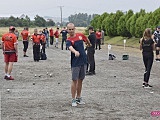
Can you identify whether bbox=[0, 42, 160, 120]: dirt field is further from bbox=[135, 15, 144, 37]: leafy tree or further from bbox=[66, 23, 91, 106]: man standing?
bbox=[135, 15, 144, 37]: leafy tree

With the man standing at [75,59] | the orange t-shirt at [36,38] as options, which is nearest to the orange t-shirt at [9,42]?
the man standing at [75,59]

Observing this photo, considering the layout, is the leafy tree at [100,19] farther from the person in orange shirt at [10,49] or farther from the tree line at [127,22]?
the person in orange shirt at [10,49]

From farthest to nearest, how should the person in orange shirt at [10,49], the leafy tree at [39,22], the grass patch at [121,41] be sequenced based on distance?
the leafy tree at [39,22] < the grass patch at [121,41] < the person in orange shirt at [10,49]

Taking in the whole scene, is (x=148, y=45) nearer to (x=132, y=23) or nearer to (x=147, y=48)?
(x=147, y=48)

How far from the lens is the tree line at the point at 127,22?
4193 cm

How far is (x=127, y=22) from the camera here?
49188 millimetres

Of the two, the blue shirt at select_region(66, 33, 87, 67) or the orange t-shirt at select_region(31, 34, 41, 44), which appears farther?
the orange t-shirt at select_region(31, 34, 41, 44)

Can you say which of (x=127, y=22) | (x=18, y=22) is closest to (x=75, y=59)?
(x=127, y=22)

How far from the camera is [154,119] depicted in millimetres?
8516

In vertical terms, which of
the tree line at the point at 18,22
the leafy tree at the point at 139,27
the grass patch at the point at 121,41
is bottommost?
the grass patch at the point at 121,41

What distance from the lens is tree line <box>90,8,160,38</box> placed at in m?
41.9

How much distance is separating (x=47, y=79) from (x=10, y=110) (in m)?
6.05

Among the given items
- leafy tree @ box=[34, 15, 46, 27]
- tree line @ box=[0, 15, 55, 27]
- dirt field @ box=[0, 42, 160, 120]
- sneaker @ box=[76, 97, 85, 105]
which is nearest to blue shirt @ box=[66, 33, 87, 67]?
sneaker @ box=[76, 97, 85, 105]

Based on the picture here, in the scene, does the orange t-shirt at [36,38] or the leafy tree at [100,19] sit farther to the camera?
the leafy tree at [100,19]
